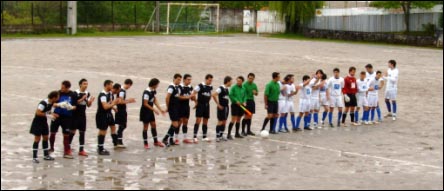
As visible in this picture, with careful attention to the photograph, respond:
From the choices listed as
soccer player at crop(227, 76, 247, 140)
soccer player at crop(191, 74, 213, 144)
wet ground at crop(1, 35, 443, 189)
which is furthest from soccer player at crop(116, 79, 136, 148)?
soccer player at crop(227, 76, 247, 140)

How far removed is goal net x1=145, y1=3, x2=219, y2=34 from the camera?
73688 mm

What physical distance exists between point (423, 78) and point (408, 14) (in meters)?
27.4

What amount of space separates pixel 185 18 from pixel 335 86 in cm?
5454

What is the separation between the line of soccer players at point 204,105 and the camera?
61.3 feet

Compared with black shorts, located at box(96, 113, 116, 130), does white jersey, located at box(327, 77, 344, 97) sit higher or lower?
higher

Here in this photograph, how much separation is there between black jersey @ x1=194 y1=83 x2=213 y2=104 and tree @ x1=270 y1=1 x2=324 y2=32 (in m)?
51.3

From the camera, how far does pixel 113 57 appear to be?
4438cm

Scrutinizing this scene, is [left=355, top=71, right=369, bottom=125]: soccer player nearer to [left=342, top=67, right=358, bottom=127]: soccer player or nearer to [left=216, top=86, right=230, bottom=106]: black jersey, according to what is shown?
[left=342, top=67, right=358, bottom=127]: soccer player

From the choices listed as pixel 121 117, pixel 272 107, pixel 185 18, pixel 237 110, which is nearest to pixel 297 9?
pixel 185 18

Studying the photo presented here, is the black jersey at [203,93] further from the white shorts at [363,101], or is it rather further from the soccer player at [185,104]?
the white shorts at [363,101]

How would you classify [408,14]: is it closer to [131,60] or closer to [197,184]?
[131,60]

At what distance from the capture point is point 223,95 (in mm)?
21359

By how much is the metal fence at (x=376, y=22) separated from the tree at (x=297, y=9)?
122 cm

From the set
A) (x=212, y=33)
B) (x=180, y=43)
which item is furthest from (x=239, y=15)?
(x=180, y=43)
